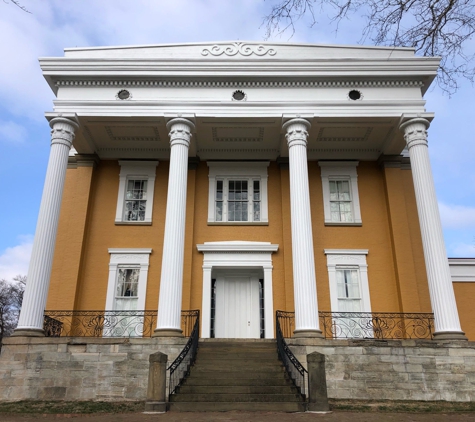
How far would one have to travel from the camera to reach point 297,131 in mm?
15445

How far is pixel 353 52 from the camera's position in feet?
55.1

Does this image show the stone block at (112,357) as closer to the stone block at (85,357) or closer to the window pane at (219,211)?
the stone block at (85,357)

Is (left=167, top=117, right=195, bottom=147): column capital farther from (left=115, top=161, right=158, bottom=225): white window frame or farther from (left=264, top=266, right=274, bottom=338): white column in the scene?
(left=264, top=266, right=274, bottom=338): white column

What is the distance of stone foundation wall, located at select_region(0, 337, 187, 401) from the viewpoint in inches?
460

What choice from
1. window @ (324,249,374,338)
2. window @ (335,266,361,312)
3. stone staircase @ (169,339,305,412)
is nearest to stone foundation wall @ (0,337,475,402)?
stone staircase @ (169,339,305,412)

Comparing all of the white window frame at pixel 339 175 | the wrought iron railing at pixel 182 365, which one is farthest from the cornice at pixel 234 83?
the wrought iron railing at pixel 182 365

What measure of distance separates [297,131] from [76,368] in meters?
9.88

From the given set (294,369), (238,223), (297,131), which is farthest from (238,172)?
(294,369)

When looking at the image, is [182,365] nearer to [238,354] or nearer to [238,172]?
[238,354]

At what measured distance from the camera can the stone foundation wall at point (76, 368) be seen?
1168 cm

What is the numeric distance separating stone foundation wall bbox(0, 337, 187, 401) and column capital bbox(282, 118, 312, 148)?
770 cm

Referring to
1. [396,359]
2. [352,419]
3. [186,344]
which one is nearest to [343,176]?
[396,359]

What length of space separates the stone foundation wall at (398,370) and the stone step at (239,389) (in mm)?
1651

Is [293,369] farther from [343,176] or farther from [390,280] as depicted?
[343,176]
